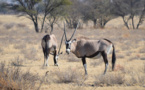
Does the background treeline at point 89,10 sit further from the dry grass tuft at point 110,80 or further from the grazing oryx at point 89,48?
the dry grass tuft at point 110,80

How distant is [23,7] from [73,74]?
90.4ft

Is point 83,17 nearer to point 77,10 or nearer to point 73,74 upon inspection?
point 77,10

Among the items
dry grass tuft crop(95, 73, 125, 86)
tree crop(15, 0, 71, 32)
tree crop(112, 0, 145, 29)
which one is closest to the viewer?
dry grass tuft crop(95, 73, 125, 86)

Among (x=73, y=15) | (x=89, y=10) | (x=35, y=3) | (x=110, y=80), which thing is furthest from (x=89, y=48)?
(x=89, y=10)

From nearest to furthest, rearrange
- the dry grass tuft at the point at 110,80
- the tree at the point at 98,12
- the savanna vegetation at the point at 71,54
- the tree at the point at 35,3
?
the savanna vegetation at the point at 71,54, the dry grass tuft at the point at 110,80, the tree at the point at 35,3, the tree at the point at 98,12

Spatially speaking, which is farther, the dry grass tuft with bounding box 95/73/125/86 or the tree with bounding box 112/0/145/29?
the tree with bounding box 112/0/145/29

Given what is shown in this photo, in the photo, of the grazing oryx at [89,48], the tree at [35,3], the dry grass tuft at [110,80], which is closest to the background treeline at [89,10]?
the tree at [35,3]

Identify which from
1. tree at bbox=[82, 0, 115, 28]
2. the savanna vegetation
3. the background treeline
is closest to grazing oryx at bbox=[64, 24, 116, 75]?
A: the savanna vegetation

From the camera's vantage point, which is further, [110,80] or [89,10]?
[89,10]

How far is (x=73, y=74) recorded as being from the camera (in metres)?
7.29

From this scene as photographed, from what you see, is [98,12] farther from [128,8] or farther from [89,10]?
Answer: [128,8]

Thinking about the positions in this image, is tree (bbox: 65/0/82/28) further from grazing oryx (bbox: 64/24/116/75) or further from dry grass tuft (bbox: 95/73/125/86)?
dry grass tuft (bbox: 95/73/125/86)

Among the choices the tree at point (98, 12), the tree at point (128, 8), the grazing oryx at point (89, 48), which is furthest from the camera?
the tree at point (98, 12)

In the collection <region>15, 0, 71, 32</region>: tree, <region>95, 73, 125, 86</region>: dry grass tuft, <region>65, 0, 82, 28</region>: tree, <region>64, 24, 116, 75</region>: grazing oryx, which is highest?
<region>64, 24, 116, 75</region>: grazing oryx
